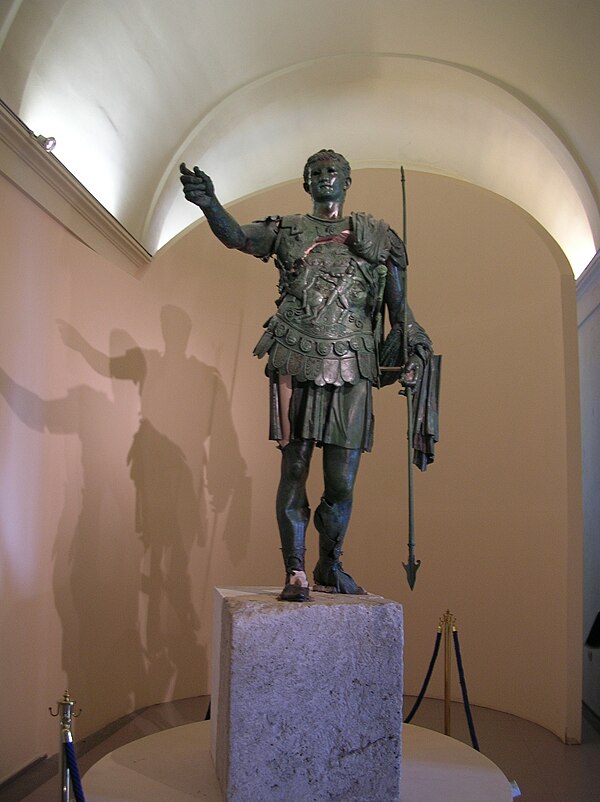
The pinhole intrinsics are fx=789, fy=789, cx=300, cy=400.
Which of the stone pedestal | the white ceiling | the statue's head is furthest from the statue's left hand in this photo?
the white ceiling

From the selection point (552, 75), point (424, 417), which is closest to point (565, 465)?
point (424, 417)

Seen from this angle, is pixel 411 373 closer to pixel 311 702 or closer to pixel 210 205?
pixel 210 205

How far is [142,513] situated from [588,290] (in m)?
3.32

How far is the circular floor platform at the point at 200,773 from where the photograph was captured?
2.80 metres

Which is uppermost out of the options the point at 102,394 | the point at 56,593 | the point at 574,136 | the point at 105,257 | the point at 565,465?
the point at 574,136

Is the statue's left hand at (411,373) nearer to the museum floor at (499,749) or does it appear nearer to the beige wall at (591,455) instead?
the museum floor at (499,749)

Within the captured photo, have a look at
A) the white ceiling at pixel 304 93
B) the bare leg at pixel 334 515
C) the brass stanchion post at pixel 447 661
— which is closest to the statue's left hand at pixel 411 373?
the bare leg at pixel 334 515

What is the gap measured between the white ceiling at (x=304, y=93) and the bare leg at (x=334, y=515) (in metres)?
2.38

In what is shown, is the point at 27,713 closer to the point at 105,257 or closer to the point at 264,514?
the point at 264,514

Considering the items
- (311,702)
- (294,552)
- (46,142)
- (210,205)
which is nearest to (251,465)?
(294,552)

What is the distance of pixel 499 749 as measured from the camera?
4.20 metres

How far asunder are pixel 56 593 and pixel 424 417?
2168 millimetres

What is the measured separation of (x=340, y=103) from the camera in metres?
5.37

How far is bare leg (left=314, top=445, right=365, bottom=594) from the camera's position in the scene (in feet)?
10.5
